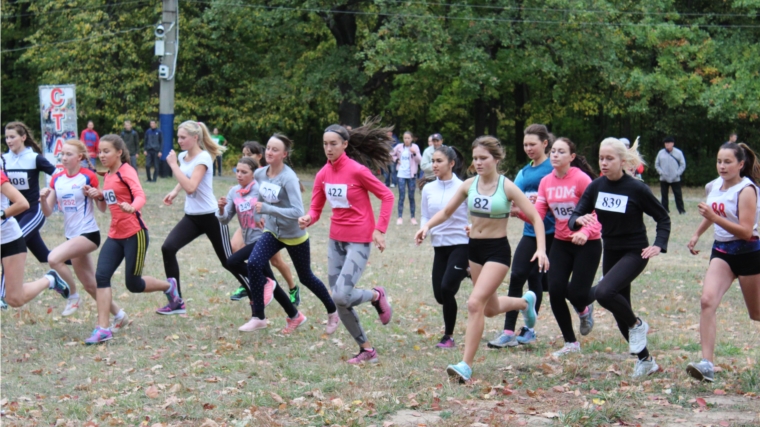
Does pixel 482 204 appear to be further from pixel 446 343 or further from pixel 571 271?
pixel 446 343

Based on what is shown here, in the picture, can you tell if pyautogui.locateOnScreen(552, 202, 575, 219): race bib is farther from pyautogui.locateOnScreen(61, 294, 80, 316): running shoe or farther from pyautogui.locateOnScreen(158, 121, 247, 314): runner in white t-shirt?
pyautogui.locateOnScreen(61, 294, 80, 316): running shoe

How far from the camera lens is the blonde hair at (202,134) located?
28.7 feet

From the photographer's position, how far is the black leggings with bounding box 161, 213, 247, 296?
29.0ft

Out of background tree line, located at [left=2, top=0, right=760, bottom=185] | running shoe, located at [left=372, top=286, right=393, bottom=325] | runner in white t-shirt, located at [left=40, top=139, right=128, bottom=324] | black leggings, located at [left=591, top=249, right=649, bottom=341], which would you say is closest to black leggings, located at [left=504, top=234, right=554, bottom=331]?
black leggings, located at [left=591, top=249, right=649, bottom=341]

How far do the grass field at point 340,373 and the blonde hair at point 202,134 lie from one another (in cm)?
177

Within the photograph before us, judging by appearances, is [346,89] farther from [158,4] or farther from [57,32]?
[57,32]

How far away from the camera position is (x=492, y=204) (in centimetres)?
666

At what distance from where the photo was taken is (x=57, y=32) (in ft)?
120

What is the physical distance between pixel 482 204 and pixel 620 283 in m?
Result: 1.19

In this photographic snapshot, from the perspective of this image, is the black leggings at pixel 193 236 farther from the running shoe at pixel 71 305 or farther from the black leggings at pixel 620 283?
the black leggings at pixel 620 283

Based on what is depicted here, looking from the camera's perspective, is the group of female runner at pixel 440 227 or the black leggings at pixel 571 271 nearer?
the group of female runner at pixel 440 227

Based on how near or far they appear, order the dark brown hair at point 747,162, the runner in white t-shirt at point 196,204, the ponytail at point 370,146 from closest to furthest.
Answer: the dark brown hair at point 747,162
the ponytail at point 370,146
the runner in white t-shirt at point 196,204

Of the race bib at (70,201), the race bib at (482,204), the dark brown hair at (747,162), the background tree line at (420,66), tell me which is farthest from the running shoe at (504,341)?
the background tree line at (420,66)

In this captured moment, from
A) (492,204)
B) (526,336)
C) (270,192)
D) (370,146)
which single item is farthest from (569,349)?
(270,192)
